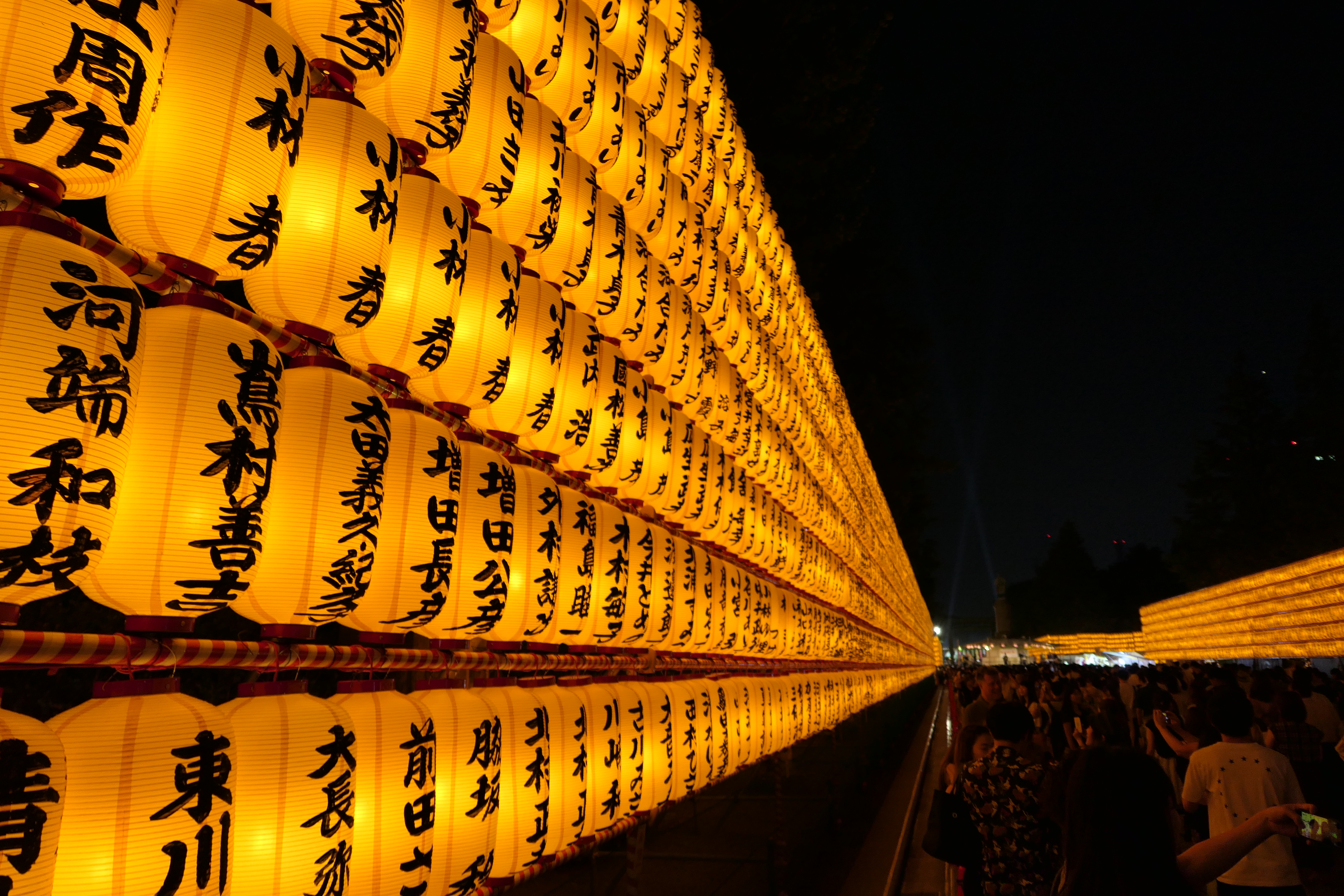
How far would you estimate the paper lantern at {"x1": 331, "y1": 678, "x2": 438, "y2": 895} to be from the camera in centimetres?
265

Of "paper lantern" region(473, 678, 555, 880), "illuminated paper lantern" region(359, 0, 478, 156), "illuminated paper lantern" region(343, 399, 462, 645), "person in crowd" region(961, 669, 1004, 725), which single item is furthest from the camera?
"person in crowd" region(961, 669, 1004, 725)

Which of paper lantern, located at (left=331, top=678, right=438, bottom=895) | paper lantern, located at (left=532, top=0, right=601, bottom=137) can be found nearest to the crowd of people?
paper lantern, located at (left=331, top=678, right=438, bottom=895)

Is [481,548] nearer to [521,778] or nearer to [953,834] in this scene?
[521,778]

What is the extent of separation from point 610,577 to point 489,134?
234cm

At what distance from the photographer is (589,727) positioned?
4281 mm

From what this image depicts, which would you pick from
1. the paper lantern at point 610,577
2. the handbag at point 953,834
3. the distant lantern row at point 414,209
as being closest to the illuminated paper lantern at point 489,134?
the distant lantern row at point 414,209

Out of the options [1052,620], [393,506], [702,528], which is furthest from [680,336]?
[1052,620]

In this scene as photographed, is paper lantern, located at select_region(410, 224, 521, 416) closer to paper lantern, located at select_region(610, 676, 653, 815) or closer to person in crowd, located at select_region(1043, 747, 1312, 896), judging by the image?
paper lantern, located at select_region(610, 676, 653, 815)

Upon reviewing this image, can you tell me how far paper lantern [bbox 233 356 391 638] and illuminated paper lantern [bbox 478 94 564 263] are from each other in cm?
149

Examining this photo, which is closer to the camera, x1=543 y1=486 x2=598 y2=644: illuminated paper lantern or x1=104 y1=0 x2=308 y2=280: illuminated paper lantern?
x1=104 y1=0 x2=308 y2=280: illuminated paper lantern

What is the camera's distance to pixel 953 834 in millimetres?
3582

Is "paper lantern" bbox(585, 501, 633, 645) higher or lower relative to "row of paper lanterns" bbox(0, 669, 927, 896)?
higher

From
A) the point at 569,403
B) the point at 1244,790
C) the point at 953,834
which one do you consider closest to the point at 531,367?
the point at 569,403

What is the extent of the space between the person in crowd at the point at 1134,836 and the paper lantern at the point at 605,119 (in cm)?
427
